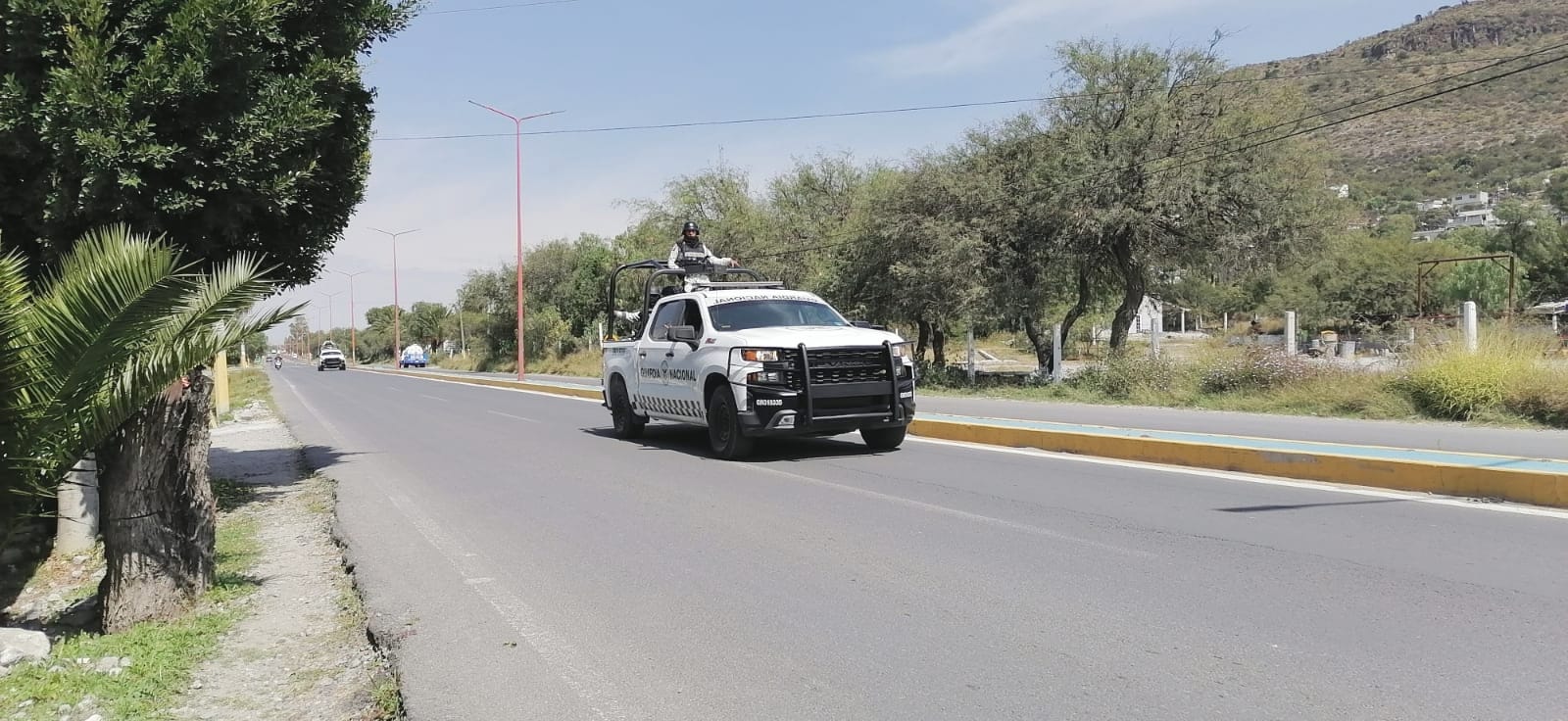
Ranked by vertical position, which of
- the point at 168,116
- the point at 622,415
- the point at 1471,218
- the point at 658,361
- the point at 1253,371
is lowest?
the point at 622,415

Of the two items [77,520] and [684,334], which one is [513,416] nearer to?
[684,334]

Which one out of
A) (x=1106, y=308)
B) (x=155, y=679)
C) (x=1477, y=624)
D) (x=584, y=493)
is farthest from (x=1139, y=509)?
(x=1106, y=308)

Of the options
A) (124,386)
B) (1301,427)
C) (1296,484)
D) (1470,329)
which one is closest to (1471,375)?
(1470,329)

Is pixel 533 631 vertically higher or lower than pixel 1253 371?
lower

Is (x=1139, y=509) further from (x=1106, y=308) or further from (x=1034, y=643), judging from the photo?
(x=1106, y=308)

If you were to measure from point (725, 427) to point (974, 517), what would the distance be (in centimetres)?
438

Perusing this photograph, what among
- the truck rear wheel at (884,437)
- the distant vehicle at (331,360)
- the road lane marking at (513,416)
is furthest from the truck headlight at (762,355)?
the distant vehicle at (331,360)

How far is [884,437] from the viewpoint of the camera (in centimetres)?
1245

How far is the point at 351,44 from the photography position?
917 cm

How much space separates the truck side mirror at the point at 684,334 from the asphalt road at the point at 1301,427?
611 centimetres

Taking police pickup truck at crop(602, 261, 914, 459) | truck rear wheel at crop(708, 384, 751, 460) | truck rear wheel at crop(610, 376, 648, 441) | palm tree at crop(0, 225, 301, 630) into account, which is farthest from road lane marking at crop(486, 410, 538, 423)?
palm tree at crop(0, 225, 301, 630)

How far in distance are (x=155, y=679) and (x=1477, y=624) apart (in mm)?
5837

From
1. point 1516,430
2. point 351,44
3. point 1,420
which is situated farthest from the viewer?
Result: point 1516,430

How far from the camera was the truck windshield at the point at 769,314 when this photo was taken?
12.1 m
